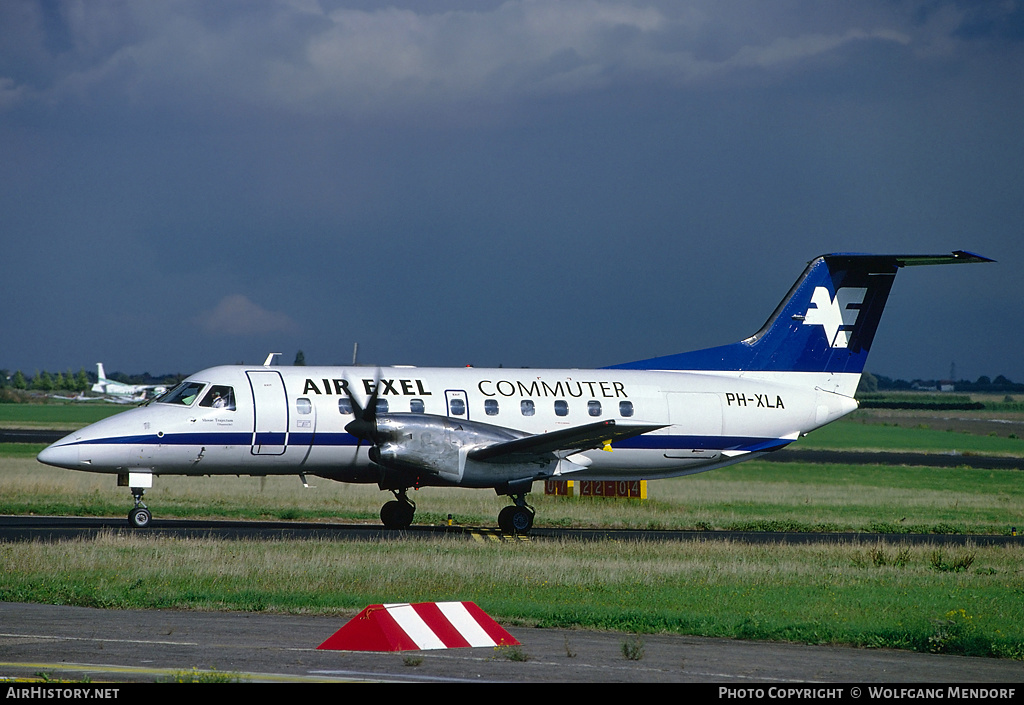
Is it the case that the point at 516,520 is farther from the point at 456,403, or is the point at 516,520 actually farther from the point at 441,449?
the point at 456,403

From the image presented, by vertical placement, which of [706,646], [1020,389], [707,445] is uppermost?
[1020,389]

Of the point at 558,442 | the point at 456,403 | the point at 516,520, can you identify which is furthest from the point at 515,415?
the point at 516,520

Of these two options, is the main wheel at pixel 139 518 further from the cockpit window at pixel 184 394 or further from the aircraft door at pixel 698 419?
the aircraft door at pixel 698 419

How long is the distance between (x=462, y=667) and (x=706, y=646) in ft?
10.7

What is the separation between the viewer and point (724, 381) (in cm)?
2853

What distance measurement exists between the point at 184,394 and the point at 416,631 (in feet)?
47.3

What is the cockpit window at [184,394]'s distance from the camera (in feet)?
79.7

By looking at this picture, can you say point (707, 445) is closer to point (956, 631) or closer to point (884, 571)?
point (884, 571)

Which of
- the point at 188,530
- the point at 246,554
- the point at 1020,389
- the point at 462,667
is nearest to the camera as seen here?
the point at 462,667

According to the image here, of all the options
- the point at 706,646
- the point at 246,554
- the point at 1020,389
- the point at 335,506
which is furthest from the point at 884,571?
the point at 1020,389

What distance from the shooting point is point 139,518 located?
23.9 meters

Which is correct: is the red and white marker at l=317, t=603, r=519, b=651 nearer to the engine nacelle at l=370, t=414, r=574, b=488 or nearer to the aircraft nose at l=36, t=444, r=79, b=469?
the engine nacelle at l=370, t=414, r=574, b=488

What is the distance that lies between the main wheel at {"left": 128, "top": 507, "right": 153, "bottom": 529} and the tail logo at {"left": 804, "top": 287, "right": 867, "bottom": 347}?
16.7 m

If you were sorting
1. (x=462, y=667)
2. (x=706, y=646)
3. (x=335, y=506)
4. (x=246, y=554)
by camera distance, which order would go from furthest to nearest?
1. (x=335, y=506)
2. (x=246, y=554)
3. (x=706, y=646)
4. (x=462, y=667)
